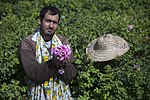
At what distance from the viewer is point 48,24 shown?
10.9 ft

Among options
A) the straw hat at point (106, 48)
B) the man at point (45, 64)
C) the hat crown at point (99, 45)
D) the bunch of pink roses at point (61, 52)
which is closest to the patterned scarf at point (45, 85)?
the man at point (45, 64)

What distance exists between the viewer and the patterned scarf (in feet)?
10.9

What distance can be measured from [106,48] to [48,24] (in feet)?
5.26

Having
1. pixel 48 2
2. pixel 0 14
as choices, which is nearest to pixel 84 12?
pixel 48 2

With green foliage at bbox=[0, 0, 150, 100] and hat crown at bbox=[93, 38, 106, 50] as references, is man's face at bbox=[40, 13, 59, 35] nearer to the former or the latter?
green foliage at bbox=[0, 0, 150, 100]

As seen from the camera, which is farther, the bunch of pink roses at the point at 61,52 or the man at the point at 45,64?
the man at the point at 45,64

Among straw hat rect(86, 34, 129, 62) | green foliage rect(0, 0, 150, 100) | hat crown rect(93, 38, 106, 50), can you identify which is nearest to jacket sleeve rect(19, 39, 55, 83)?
green foliage rect(0, 0, 150, 100)

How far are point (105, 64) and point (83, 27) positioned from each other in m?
0.76

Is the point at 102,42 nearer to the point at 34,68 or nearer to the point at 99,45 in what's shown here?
the point at 99,45

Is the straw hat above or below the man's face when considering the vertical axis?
below

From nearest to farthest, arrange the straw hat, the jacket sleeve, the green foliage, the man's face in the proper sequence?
the jacket sleeve
the man's face
the green foliage
the straw hat

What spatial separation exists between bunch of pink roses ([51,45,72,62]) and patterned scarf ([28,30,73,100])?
23cm

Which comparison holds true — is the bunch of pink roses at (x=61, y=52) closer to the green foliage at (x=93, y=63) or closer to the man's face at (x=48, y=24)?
the man's face at (x=48, y=24)

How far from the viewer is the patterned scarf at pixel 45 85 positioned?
3318 mm
